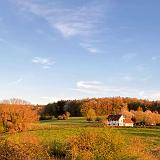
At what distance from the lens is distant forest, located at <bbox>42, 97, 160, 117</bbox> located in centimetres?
11894

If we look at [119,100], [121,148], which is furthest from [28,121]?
[119,100]

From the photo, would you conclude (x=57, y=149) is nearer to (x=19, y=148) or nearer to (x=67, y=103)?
(x=19, y=148)

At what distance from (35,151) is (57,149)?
10055 millimetres

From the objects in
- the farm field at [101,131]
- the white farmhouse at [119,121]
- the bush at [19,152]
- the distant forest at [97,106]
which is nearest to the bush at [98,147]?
the farm field at [101,131]

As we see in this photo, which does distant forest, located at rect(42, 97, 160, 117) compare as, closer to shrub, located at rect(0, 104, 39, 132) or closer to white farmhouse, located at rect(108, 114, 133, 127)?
white farmhouse, located at rect(108, 114, 133, 127)

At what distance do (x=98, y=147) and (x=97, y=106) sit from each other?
343 feet

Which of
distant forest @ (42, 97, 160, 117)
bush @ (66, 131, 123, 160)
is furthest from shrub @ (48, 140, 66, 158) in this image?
distant forest @ (42, 97, 160, 117)

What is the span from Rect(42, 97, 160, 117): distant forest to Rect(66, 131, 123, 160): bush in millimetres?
98538

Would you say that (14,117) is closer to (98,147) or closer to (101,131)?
(101,131)

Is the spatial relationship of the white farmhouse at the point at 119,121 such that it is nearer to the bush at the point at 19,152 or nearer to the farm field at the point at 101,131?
the farm field at the point at 101,131

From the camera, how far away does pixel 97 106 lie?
12019 cm

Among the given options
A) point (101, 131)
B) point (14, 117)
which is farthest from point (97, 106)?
point (101, 131)

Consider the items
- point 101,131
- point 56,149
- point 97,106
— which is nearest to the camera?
point 101,131

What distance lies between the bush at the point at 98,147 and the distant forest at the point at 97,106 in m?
98.5
